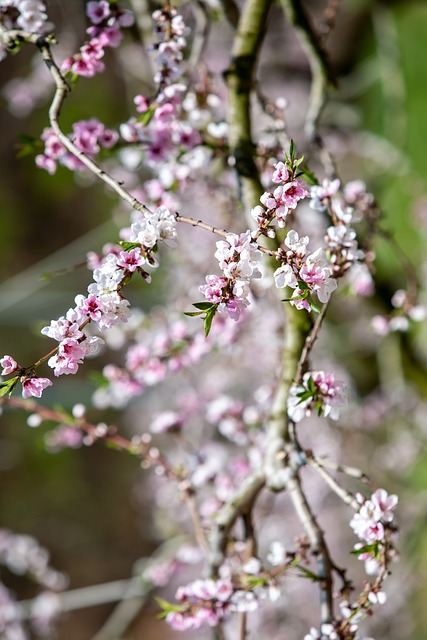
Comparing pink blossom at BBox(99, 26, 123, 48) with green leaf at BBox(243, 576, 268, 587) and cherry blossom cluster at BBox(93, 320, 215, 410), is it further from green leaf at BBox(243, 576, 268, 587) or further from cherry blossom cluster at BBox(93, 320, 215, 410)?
green leaf at BBox(243, 576, 268, 587)

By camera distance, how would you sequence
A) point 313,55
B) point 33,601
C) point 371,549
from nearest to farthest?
point 371,549, point 313,55, point 33,601

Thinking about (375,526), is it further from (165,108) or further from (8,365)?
(165,108)

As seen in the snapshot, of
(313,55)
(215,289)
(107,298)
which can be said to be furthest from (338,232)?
(313,55)

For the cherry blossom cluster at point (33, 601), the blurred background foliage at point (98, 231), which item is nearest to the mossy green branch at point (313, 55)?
the cherry blossom cluster at point (33, 601)

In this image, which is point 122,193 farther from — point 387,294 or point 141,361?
point 387,294

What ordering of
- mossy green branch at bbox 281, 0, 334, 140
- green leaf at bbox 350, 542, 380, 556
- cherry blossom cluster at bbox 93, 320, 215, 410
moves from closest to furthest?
green leaf at bbox 350, 542, 380, 556
mossy green branch at bbox 281, 0, 334, 140
cherry blossom cluster at bbox 93, 320, 215, 410

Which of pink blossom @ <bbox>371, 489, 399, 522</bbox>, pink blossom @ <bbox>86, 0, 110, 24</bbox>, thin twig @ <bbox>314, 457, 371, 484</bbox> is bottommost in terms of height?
pink blossom @ <bbox>371, 489, 399, 522</bbox>

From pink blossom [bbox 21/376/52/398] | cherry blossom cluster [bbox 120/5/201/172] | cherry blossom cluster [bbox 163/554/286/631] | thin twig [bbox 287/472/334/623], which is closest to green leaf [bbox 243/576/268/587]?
cherry blossom cluster [bbox 163/554/286/631]
